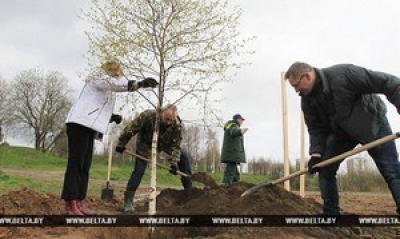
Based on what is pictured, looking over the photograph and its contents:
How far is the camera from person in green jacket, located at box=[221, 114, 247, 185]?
813 centimetres

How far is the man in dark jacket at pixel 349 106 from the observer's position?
12.8 ft

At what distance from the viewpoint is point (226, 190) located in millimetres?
5648

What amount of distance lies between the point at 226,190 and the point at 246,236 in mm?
1849

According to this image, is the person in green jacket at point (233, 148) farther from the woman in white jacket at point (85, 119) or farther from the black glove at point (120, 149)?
the woman in white jacket at point (85, 119)

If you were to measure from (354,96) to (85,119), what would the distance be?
3.24 m

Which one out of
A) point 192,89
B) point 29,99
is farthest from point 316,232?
point 29,99

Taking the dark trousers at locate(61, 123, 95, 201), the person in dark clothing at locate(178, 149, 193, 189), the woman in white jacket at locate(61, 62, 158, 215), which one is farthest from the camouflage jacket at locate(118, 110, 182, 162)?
the dark trousers at locate(61, 123, 95, 201)

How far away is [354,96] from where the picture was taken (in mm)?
4082

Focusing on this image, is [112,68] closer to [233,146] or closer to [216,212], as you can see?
[216,212]

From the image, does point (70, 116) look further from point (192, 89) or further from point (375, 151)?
point (375, 151)

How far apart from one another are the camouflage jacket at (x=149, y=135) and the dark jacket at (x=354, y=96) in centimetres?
241

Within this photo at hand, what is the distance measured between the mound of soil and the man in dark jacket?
22.3 inches

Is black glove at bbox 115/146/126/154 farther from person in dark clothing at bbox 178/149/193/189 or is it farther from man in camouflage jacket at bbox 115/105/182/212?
person in dark clothing at bbox 178/149/193/189

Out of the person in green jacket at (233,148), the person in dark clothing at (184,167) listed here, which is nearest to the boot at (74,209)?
the person in dark clothing at (184,167)
